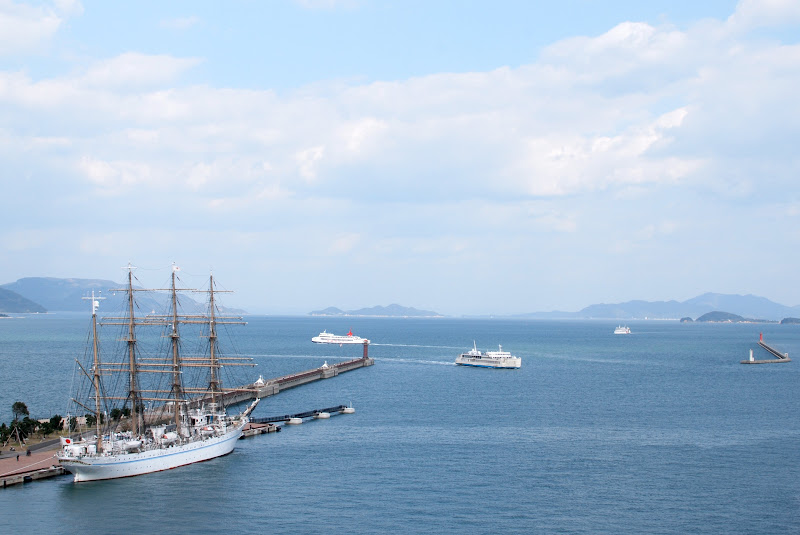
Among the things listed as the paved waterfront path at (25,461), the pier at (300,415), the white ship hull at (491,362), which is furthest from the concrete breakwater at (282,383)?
the paved waterfront path at (25,461)

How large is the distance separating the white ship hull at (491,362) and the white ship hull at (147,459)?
84278 mm

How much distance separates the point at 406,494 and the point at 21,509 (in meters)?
24.4

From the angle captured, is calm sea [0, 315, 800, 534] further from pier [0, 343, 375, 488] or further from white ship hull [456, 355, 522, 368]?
white ship hull [456, 355, 522, 368]

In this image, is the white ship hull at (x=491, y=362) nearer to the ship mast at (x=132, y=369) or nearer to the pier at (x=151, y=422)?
the pier at (x=151, y=422)

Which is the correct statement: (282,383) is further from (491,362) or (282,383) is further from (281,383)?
(491,362)

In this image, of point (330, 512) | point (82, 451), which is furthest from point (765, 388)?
point (82, 451)

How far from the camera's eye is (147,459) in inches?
2231

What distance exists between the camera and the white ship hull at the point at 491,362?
142500 mm

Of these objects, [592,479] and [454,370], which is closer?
[592,479]

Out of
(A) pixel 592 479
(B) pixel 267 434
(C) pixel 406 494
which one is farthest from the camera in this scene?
(B) pixel 267 434

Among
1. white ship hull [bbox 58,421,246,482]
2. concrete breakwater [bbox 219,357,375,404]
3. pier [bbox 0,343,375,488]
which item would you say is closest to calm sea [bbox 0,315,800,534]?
white ship hull [bbox 58,421,246,482]

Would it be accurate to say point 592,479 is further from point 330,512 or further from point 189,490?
point 189,490

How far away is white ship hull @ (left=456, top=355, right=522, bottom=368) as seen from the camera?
142m

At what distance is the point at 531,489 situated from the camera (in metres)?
49.7
